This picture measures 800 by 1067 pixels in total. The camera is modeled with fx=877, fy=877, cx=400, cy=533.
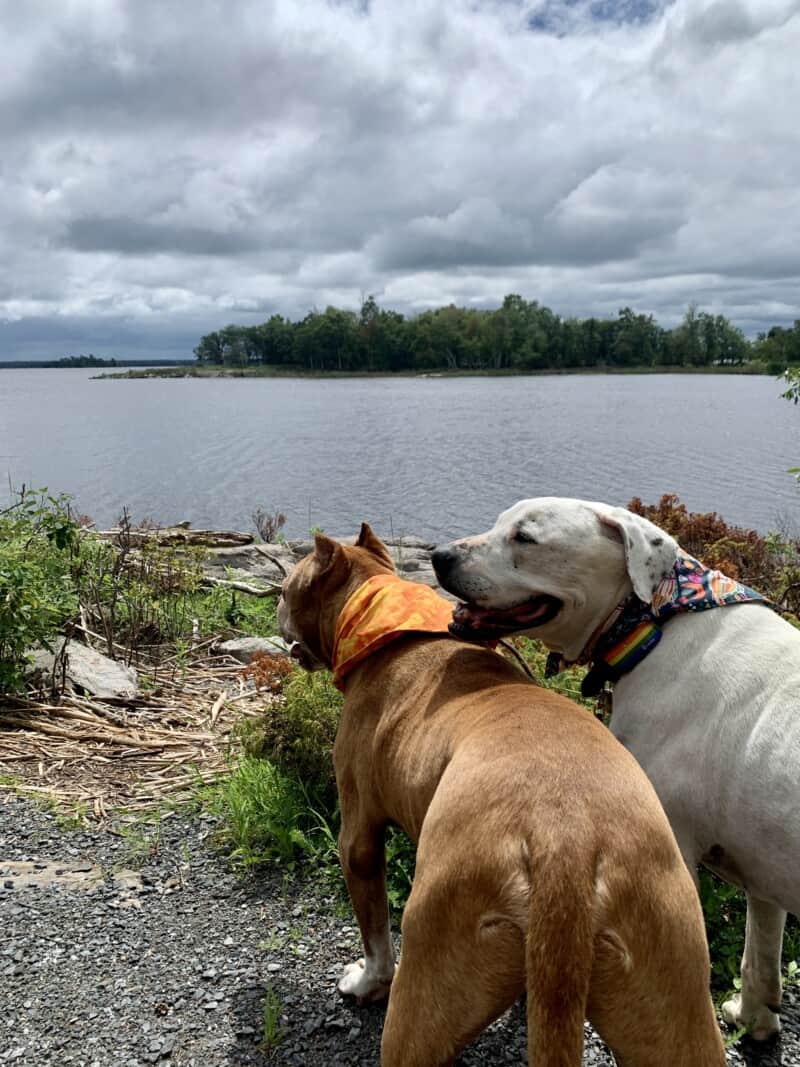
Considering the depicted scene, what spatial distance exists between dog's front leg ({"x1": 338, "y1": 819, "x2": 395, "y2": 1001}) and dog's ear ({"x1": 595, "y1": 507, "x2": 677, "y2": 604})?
4.77ft

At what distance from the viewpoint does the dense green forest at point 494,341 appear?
4205 inches

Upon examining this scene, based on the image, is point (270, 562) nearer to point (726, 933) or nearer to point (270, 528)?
point (270, 528)

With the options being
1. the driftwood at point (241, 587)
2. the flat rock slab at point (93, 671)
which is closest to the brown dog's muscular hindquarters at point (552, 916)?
the flat rock slab at point (93, 671)

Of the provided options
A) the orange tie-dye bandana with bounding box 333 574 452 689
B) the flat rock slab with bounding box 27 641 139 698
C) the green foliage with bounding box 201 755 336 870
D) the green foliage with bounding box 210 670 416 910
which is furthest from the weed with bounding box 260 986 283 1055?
the flat rock slab with bounding box 27 641 139 698

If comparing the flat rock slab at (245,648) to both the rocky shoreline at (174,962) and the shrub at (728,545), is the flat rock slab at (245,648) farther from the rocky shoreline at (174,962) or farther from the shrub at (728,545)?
the shrub at (728,545)

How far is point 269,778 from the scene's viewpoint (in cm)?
528

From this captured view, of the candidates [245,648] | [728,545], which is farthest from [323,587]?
[728,545]

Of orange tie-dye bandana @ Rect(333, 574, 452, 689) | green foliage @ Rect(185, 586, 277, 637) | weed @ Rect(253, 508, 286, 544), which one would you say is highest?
orange tie-dye bandana @ Rect(333, 574, 452, 689)

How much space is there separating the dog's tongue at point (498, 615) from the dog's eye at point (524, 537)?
0.82 ft

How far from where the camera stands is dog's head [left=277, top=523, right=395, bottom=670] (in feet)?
14.2

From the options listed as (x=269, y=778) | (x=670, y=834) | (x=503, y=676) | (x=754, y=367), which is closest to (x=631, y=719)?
(x=503, y=676)

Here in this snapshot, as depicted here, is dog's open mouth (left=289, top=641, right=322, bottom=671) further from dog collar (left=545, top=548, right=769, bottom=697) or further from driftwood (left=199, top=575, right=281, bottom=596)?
driftwood (left=199, top=575, right=281, bottom=596)

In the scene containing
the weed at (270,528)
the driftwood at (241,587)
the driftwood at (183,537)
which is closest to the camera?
the driftwood at (241,587)

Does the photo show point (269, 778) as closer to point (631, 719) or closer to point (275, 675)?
point (275, 675)
